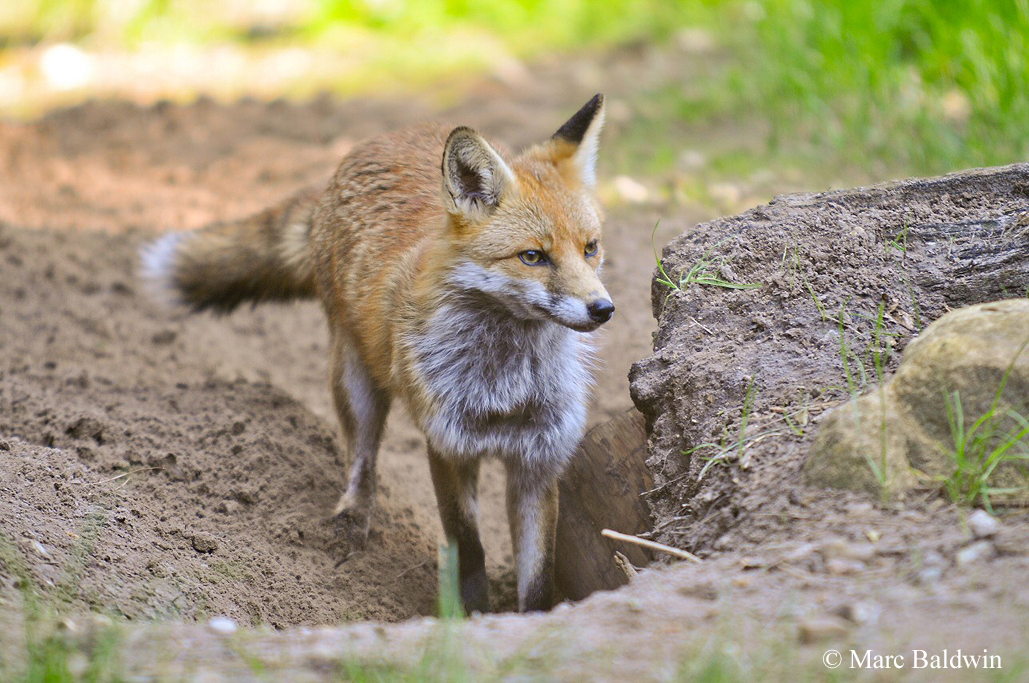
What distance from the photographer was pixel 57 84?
10383 millimetres

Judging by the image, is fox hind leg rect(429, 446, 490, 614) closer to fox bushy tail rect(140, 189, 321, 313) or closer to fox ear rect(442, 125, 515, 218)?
fox ear rect(442, 125, 515, 218)

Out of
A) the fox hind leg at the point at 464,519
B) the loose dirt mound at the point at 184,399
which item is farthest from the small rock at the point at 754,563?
the loose dirt mound at the point at 184,399

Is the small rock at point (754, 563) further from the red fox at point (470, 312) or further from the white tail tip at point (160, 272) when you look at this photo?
the white tail tip at point (160, 272)

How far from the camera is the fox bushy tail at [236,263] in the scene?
5.49 metres

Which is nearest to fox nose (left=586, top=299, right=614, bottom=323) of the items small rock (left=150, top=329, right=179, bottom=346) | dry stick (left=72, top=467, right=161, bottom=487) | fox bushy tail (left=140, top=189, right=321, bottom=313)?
dry stick (left=72, top=467, right=161, bottom=487)

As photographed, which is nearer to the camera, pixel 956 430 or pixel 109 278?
pixel 956 430

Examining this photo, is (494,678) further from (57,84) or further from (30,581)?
(57,84)

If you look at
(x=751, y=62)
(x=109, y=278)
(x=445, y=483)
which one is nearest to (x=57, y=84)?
(x=109, y=278)

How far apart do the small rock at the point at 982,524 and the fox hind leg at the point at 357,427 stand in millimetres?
3030

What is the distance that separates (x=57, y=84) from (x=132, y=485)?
315 inches

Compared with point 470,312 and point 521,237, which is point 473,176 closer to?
point 521,237

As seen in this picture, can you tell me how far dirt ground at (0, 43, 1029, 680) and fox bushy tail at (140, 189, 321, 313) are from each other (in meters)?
0.56

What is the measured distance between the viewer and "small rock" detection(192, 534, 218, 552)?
12.8ft

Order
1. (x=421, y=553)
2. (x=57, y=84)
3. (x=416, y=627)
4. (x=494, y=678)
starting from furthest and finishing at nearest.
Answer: (x=57, y=84) → (x=421, y=553) → (x=416, y=627) → (x=494, y=678)
